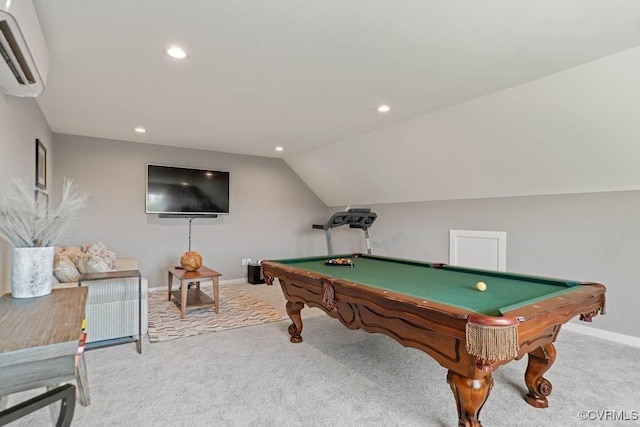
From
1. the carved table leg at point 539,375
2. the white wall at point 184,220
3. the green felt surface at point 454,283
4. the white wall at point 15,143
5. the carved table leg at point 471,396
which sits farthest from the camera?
the white wall at point 184,220

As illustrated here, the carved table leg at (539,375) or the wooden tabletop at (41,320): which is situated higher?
the wooden tabletop at (41,320)

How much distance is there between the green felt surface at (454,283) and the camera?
1803mm

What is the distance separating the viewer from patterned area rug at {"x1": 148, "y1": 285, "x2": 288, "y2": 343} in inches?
132

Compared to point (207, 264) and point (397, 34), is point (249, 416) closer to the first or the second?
point (397, 34)

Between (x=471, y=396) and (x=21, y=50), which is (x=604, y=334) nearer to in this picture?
(x=471, y=396)

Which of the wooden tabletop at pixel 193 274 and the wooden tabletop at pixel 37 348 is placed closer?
the wooden tabletop at pixel 37 348

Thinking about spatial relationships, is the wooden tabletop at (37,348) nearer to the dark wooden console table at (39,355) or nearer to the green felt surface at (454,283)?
the dark wooden console table at (39,355)

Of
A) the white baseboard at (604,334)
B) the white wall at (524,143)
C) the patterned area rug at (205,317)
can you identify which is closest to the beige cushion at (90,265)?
the patterned area rug at (205,317)

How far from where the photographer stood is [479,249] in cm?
422

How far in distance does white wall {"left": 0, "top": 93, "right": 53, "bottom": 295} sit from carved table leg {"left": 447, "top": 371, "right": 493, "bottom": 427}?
293 centimetres

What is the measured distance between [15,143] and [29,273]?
5.27 feet

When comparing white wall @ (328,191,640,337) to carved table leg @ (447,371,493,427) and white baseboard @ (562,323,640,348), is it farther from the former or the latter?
carved table leg @ (447,371,493,427)

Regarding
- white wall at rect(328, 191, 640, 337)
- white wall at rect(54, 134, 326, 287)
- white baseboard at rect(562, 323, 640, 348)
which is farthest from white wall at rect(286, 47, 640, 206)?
white wall at rect(54, 134, 326, 287)

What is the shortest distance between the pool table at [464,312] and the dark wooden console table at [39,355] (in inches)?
55.4
